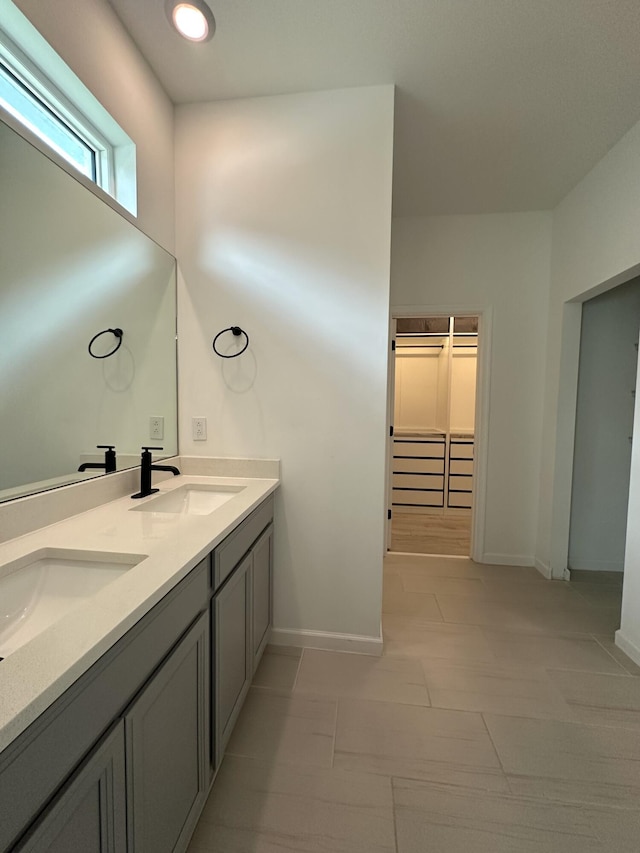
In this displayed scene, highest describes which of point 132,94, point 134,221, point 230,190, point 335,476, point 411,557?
point 132,94

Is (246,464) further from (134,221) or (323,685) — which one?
(134,221)

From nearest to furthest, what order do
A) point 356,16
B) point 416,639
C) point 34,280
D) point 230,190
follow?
point 34,280 < point 356,16 < point 230,190 < point 416,639

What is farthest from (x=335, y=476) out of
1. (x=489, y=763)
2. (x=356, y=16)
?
(x=356, y=16)

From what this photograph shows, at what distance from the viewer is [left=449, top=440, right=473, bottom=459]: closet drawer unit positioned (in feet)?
14.6

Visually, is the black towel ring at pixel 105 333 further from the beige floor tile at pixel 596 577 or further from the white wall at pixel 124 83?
the beige floor tile at pixel 596 577

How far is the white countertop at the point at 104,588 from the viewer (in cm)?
54

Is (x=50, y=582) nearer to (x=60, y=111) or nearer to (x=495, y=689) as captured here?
(x=60, y=111)

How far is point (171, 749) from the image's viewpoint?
91 cm

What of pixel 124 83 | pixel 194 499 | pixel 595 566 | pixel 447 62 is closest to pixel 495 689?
pixel 194 499

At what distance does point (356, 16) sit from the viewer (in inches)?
57.5

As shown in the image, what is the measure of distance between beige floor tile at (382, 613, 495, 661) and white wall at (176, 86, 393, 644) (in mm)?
232

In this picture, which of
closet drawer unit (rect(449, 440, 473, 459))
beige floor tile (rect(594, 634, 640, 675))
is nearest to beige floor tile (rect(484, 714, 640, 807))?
beige floor tile (rect(594, 634, 640, 675))

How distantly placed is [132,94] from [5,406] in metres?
1.48

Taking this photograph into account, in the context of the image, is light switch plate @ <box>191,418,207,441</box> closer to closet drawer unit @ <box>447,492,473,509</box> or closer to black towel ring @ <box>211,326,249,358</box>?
black towel ring @ <box>211,326,249,358</box>
